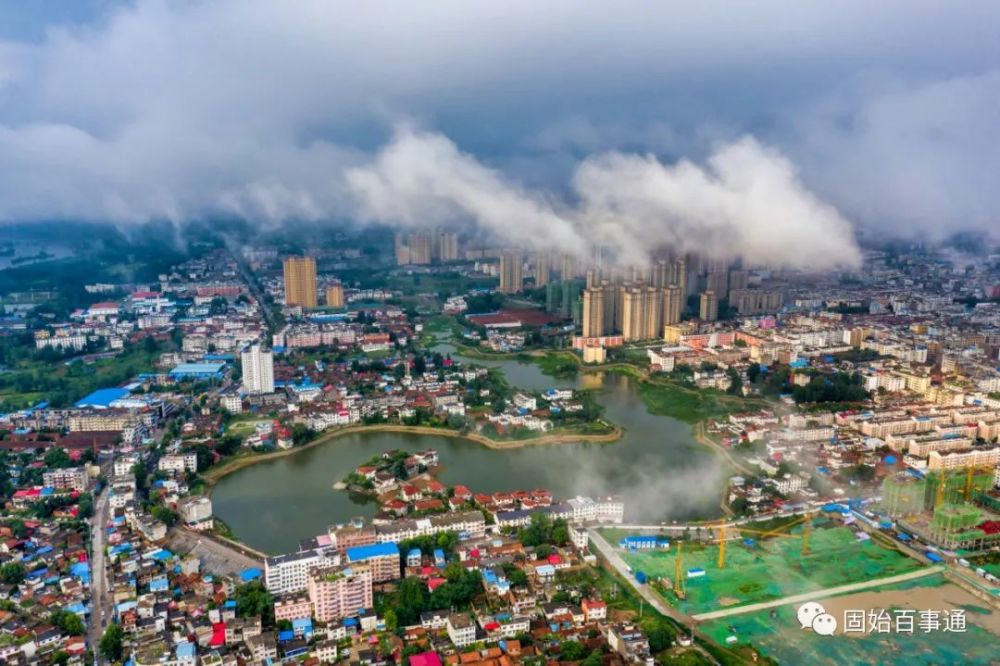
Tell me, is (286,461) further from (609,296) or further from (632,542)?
(609,296)

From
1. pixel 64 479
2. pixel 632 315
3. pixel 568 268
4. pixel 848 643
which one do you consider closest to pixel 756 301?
pixel 632 315

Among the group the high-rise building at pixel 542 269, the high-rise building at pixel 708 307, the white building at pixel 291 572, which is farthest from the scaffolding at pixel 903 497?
the high-rise building at pixel 542 269

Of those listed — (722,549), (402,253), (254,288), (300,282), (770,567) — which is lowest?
(770,567)

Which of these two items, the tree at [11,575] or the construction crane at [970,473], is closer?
the tree at [11,575]

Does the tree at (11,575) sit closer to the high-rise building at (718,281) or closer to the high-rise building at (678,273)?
the high-rise building at (678,273)

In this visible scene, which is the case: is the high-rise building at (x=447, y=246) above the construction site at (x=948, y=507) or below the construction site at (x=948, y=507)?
above

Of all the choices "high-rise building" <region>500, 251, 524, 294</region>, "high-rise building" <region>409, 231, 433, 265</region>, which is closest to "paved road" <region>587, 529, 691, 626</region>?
"high-rise building" <region>500, 251, 524, 294</region>

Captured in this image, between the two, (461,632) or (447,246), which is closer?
(461,632)

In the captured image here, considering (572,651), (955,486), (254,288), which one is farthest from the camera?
(254,288)

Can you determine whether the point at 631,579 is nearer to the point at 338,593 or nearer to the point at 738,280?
the point at 338,593
